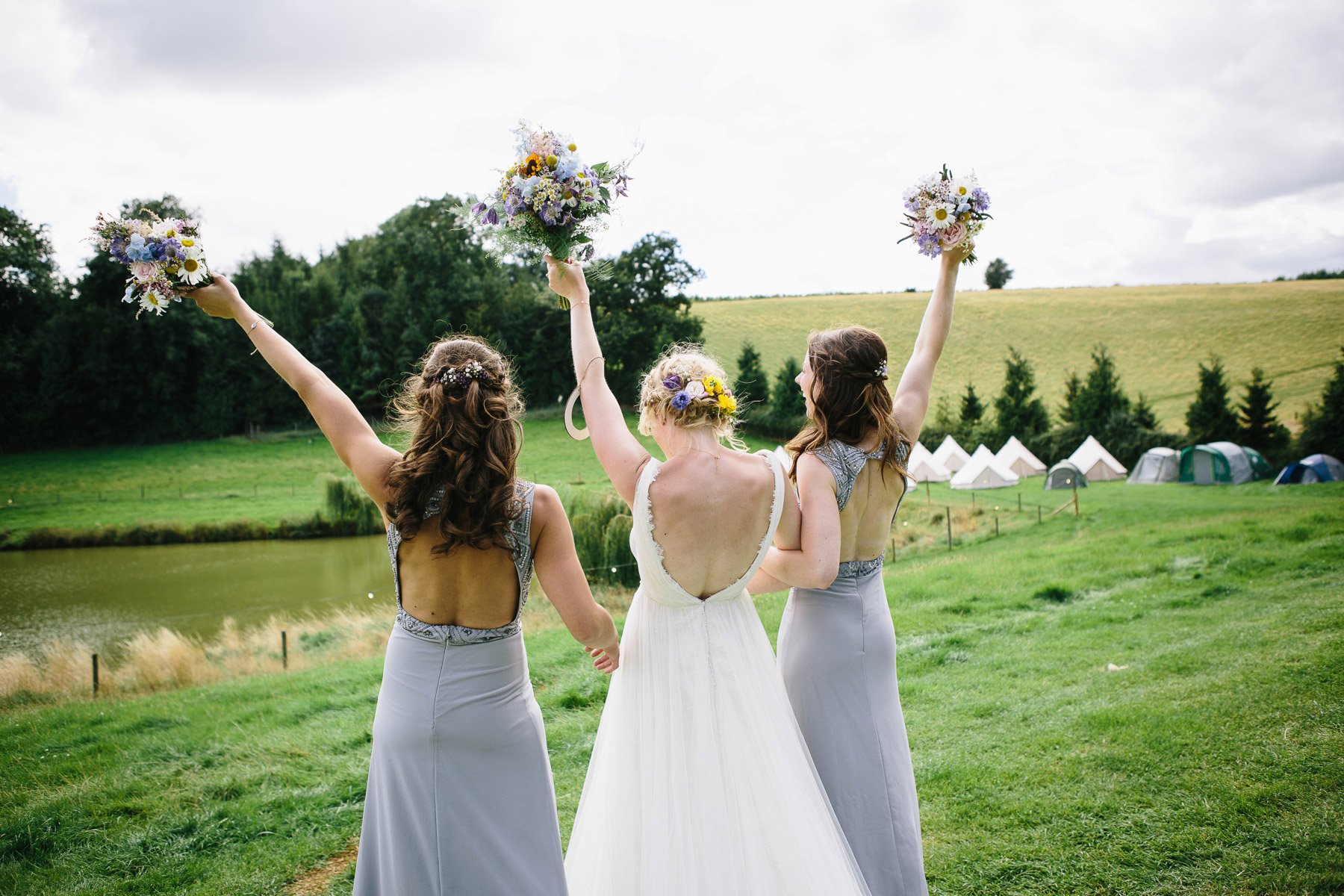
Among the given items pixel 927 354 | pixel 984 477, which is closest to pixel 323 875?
pixel 927 354

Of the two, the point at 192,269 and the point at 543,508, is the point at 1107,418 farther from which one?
the point at 192,269

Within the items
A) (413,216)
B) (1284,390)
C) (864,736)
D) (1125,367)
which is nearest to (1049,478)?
(1284,390)

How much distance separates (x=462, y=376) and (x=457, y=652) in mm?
863

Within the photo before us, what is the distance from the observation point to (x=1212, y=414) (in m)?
29.4

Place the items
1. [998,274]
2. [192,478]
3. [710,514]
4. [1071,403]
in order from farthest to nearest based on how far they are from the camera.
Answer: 1. [998,274]
2. [1071,403]
3. [192,478]
4. [710,514]

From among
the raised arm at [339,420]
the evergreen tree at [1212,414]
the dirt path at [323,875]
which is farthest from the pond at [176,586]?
the evergreen tree at [1212,414]

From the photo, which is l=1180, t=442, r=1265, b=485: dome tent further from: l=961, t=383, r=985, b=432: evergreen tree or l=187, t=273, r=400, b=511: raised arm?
l=187, t=273, r=400, b=511: raised arm

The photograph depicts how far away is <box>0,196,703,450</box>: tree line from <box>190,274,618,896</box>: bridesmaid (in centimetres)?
3313

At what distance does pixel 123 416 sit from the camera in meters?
38.5

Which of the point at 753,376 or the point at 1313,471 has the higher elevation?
the point at 753,376

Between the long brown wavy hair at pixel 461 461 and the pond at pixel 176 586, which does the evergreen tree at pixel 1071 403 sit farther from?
the long brown wavy hair at pixel 461 461

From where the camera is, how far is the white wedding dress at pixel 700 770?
8.00ft

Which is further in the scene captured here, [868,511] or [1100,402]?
[1100,402]

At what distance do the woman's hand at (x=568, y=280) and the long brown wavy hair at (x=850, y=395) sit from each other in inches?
35.2
